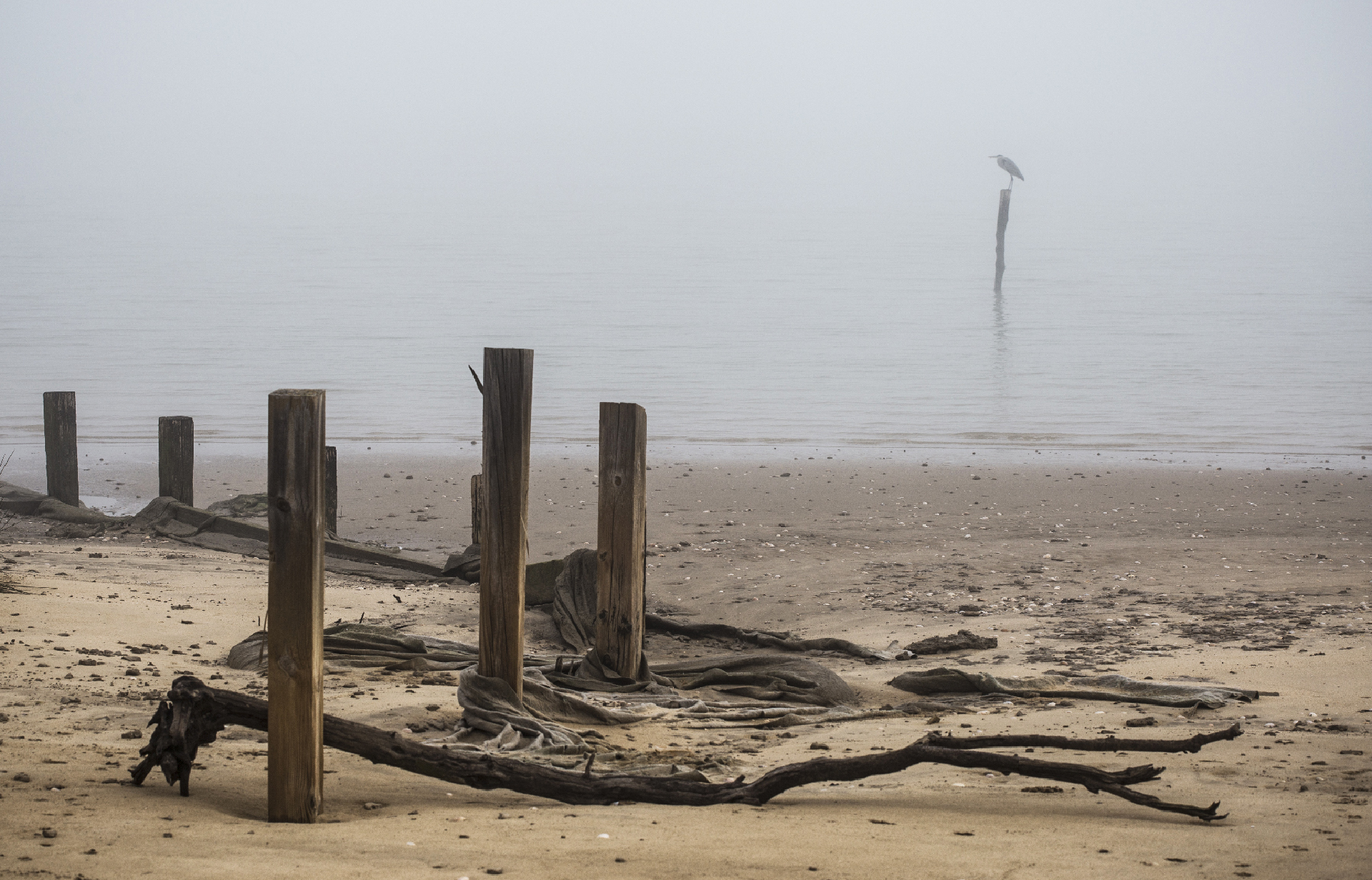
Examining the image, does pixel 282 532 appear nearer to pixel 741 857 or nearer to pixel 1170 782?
pixel 741 857

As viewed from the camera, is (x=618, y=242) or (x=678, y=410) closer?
(x=678, y=410)

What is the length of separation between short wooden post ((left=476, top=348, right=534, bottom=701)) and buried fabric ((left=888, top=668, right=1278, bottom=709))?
7.93 ft

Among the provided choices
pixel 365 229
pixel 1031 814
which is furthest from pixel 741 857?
pixel 365 229

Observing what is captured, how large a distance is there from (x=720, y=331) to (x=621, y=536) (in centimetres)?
3810

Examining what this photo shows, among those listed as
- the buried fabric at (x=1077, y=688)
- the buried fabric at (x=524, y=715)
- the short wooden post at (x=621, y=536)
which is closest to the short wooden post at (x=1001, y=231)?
the buried fabric at (x=1077, y=688)

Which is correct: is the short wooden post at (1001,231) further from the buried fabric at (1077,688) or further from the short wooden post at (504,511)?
the short wooden post at (504,511)

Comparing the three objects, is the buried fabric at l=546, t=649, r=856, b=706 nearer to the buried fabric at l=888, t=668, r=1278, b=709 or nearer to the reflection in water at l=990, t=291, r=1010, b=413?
the buried fabric at l=888, t=668, r=1278, b=709

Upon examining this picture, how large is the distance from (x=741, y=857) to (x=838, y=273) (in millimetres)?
66680

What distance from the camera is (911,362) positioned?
36.6 metres

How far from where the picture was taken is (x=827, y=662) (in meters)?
7.93

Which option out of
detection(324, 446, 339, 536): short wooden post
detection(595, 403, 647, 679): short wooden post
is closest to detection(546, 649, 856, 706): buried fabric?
detection(595, 403, 647, 679): short wooden post

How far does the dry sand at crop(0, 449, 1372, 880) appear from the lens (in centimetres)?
394

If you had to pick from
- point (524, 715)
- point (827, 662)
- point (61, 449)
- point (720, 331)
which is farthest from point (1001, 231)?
point (524, 715)

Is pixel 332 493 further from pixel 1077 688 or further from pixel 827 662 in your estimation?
pixel 1077 688
